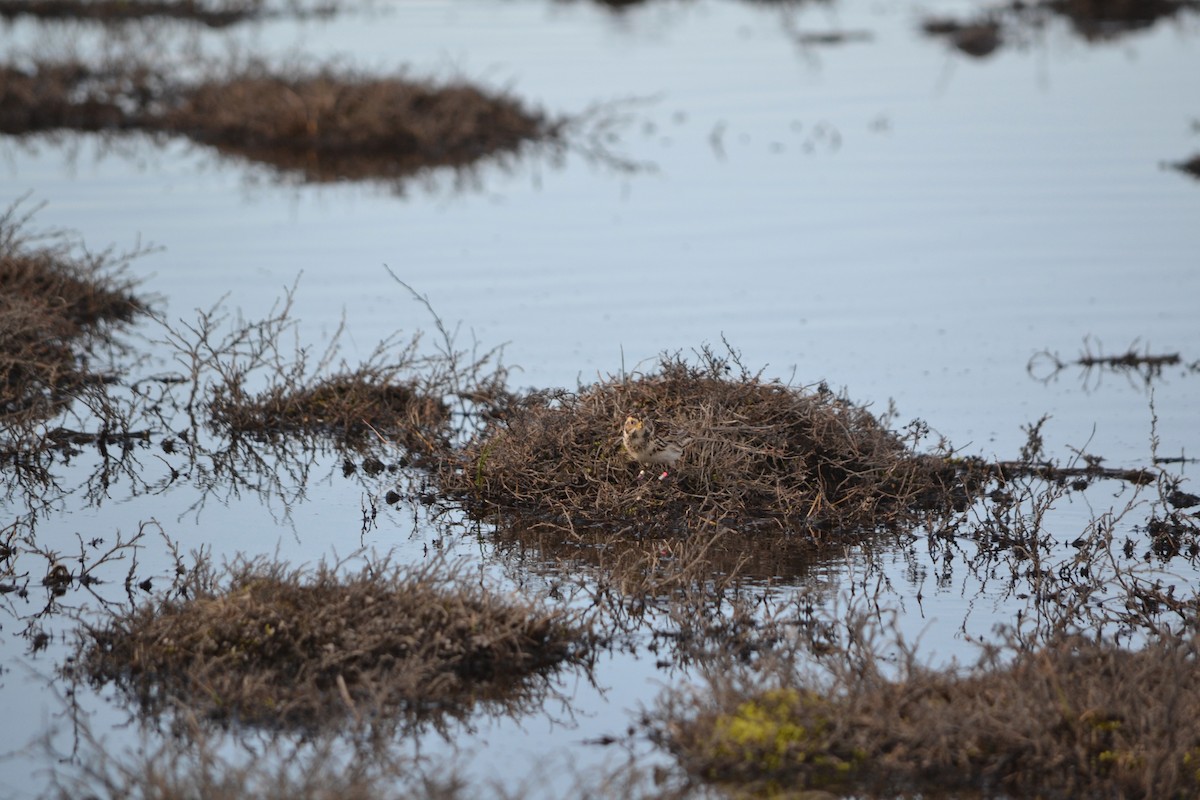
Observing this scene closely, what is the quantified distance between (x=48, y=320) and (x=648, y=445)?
514 centimetres

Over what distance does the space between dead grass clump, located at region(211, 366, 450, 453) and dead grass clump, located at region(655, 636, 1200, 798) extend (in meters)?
4.87

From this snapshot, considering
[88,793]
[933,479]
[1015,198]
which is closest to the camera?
[88,793]

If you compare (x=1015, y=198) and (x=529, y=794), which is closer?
(x=529, y=794)

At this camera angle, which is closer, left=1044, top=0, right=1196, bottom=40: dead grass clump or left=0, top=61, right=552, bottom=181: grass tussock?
left=0, top=61, right=552, bottom=181: grass tussock

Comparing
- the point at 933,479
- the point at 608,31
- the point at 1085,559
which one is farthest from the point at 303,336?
the point at 608,31

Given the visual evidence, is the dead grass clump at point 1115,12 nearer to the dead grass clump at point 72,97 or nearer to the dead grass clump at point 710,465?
the dead grass clump at point 72,97

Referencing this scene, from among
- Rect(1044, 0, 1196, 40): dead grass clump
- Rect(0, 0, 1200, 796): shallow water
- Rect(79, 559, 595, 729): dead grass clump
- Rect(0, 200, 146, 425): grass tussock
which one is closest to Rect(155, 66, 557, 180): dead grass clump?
Rect(0, 0, 1200, 796): shallow water

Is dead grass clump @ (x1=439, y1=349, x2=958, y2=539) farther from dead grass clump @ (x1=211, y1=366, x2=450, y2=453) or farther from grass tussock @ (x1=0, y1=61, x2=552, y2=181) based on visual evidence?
grass tussock @ (x1=0, y1=61, x2=552, y2=181)

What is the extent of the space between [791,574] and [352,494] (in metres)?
2.90

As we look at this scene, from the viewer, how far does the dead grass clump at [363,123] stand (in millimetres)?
21156

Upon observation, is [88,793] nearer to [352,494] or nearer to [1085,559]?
[352,494]

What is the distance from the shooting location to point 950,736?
19.2ft

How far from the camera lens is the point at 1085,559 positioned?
7777 mm

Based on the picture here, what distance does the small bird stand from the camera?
846 cm
